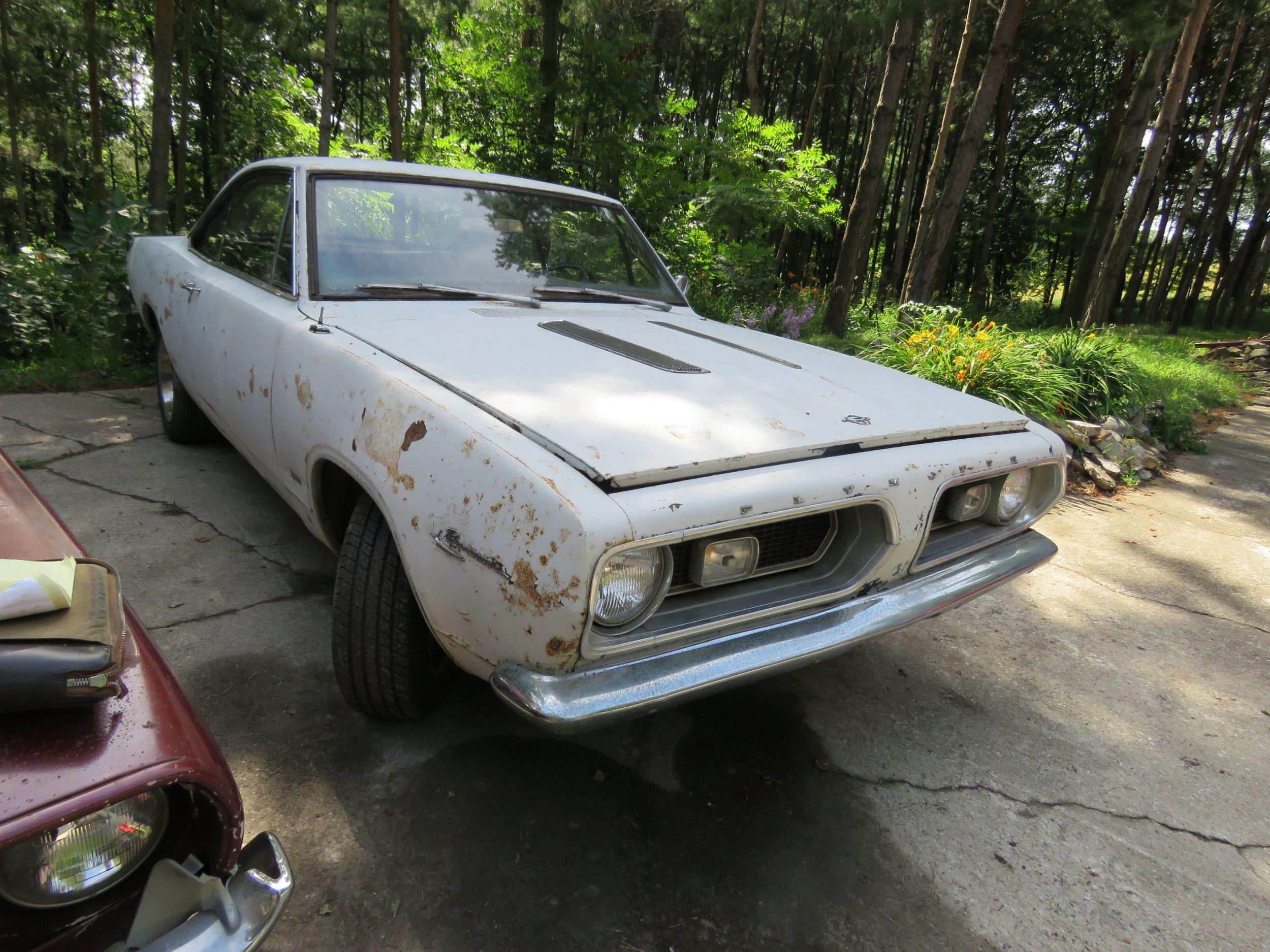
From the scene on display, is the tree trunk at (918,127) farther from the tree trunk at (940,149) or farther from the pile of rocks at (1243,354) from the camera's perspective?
the pile of rocks at (1243,354)

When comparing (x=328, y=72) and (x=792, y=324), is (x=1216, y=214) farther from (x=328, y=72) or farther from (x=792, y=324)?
(x=328, y=72)

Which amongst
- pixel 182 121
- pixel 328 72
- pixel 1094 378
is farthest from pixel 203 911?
pixel 182 121

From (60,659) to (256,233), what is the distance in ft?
8.23

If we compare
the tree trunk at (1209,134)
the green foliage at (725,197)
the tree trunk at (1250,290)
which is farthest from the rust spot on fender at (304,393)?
the tree trunk at (1250,290)

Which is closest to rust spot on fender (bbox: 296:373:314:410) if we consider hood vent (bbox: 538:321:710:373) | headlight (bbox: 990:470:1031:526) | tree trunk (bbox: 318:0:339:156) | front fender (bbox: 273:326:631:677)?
front fender (bbox: 273:326:631:677)

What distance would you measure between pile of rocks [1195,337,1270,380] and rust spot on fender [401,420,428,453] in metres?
15.6

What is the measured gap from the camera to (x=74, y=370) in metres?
5.37

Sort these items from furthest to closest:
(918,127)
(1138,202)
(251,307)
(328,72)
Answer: (918,127)
(328,72)
(1138,202)
(251,307)

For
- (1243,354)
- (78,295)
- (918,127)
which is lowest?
(78,295)

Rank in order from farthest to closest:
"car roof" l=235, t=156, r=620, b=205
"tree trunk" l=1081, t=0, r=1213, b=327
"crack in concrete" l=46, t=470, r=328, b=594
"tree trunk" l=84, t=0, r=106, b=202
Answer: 1. "tree trunk" l=84, t=0, r=106, b=202
2. "tree trunk" l=1081, t=0, r=1213, b=327
3. "crack in concrete" l=46, t=470, r=328, b=594
4. "car roof" l=235, t=156, r=620, b=205

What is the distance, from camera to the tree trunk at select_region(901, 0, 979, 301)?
357 inches

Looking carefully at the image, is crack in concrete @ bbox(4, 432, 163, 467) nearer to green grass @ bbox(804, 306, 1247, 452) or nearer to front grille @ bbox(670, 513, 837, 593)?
front grille @ bbox(670, 513, 837, 593)

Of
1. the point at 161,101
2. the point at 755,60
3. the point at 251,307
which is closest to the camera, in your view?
the point at 251,307

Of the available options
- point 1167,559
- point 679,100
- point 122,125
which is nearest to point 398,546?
point 1167,559
